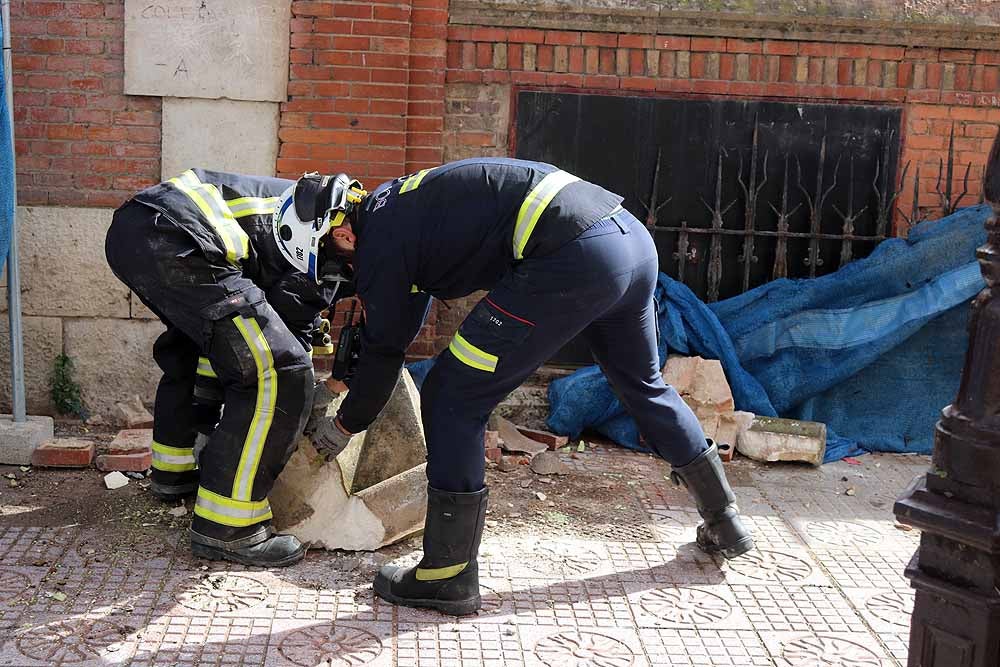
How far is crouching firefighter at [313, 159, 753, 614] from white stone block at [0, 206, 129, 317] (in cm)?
256

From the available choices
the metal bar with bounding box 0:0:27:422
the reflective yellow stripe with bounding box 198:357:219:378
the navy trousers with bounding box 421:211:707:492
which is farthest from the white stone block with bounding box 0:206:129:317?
the navy trousers with bounding box 421:211:707:492

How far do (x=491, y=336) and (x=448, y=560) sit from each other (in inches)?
31.6

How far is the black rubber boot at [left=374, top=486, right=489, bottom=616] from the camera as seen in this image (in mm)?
3781

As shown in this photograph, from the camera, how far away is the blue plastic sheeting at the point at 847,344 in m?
6.00

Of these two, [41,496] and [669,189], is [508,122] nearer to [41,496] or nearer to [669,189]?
[669,189]

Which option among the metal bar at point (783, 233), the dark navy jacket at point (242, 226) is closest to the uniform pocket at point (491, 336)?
the dark navy jacket at point (242, 226)

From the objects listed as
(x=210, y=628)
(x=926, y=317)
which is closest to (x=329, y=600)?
(x=210, y=628)

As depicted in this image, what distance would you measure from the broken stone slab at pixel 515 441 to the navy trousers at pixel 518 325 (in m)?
1.94

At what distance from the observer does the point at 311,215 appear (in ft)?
12.5

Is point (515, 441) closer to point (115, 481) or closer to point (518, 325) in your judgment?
point (115, 481)

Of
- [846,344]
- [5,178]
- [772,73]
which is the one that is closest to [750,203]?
[772,73]

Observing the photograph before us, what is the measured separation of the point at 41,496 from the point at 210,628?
1673 mm

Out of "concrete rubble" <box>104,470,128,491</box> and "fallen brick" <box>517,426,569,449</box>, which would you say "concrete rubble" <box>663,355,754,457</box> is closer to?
"fallen brick" <box>517,426,569,449</box>

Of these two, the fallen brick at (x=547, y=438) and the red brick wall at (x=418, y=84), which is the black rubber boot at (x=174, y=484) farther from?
the fallen brick at (x=547, y=438)
